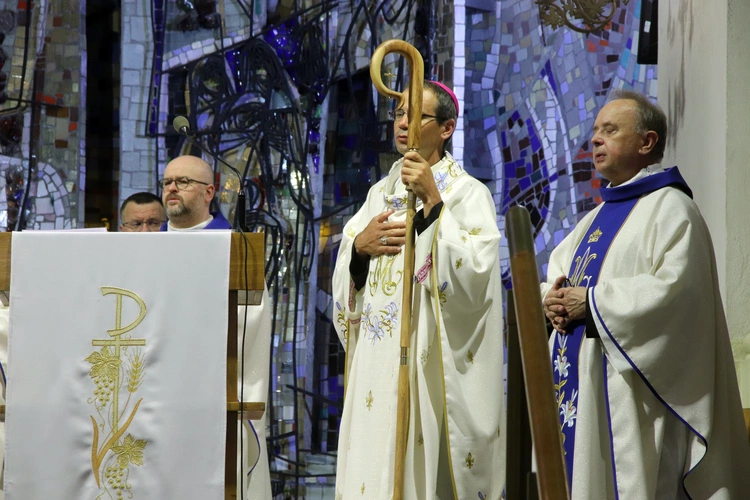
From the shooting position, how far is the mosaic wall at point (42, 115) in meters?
7.18

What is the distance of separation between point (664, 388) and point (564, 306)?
1.64 feet

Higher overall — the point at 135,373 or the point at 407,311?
the point at 407,311

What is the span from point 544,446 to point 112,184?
5.85 meters

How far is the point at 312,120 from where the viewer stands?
718 centimetres

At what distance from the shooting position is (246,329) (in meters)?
4.96

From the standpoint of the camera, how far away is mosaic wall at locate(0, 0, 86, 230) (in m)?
7.18

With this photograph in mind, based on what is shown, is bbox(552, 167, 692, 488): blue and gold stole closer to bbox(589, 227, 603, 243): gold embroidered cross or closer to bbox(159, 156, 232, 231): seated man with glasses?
bbox(589, 227, 603, 243): gold embroidered cross

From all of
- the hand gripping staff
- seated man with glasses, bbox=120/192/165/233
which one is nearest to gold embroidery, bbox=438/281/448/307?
the hand gripping staff

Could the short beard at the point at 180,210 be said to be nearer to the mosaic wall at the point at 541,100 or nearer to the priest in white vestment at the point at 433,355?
the priest in white vestment at the point at 433,355

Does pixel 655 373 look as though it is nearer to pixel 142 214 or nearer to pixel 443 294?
pixel 443 294

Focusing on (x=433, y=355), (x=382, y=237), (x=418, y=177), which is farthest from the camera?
(x=382, y=237)

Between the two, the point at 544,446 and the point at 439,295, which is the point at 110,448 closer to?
the point at 439,295

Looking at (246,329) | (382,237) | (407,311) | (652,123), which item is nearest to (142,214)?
(246,329)

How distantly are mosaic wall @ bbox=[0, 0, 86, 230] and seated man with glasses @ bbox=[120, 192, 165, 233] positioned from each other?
951mm
